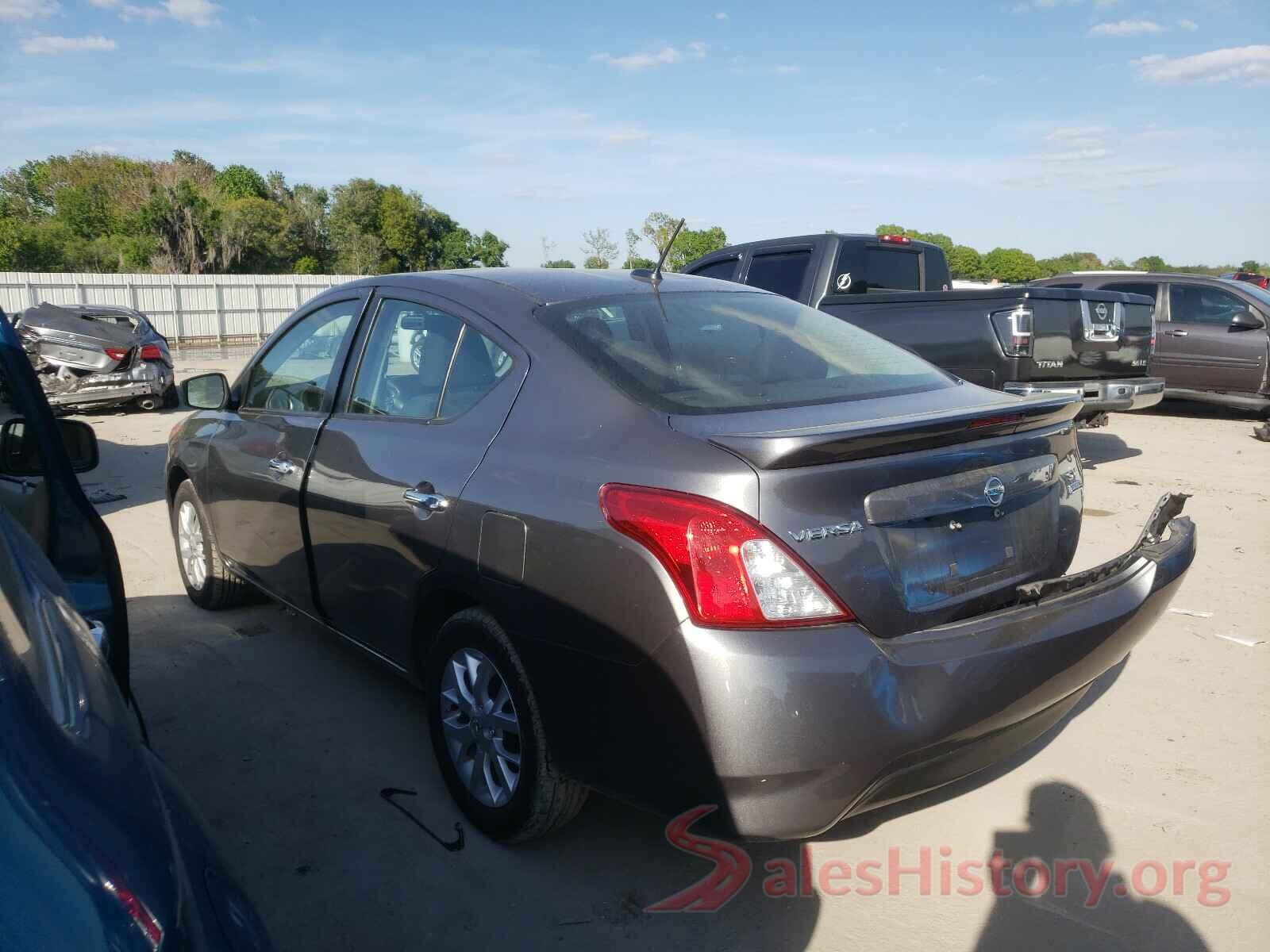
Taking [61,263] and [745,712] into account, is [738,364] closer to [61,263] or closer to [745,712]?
[745,712]

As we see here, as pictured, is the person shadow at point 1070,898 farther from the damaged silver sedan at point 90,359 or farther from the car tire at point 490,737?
the damaged silver sedan at point 90,359

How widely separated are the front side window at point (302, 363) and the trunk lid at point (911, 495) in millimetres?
1979

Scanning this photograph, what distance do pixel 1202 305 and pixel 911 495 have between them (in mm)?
12012

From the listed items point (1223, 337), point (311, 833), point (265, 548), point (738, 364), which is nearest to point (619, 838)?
point (311, 833)

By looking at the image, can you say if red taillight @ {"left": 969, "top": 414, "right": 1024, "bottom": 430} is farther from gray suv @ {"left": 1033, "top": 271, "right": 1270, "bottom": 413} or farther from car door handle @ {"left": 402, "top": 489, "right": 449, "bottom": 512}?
gray suv @ {"left": 1033, "top": 271, "right": 1270, "bottom": 413}

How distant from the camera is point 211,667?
446cm

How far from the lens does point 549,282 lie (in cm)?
352

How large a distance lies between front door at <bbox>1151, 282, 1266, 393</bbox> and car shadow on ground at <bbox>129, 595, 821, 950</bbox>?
446 inches

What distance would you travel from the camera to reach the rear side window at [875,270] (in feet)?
29.5

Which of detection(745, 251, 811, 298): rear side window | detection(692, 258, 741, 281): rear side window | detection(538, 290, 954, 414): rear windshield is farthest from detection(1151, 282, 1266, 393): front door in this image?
detection(538, 290, 954, 414): rear windshield

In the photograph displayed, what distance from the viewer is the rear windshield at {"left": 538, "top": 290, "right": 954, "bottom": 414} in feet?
9.49

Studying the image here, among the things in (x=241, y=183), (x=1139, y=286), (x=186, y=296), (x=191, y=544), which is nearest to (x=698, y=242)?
(x=186, y=296)

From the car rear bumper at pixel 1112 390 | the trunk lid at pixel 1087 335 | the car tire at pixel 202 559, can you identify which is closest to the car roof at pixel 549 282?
the car tire at pixel 202 559

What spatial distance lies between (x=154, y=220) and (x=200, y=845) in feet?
167
